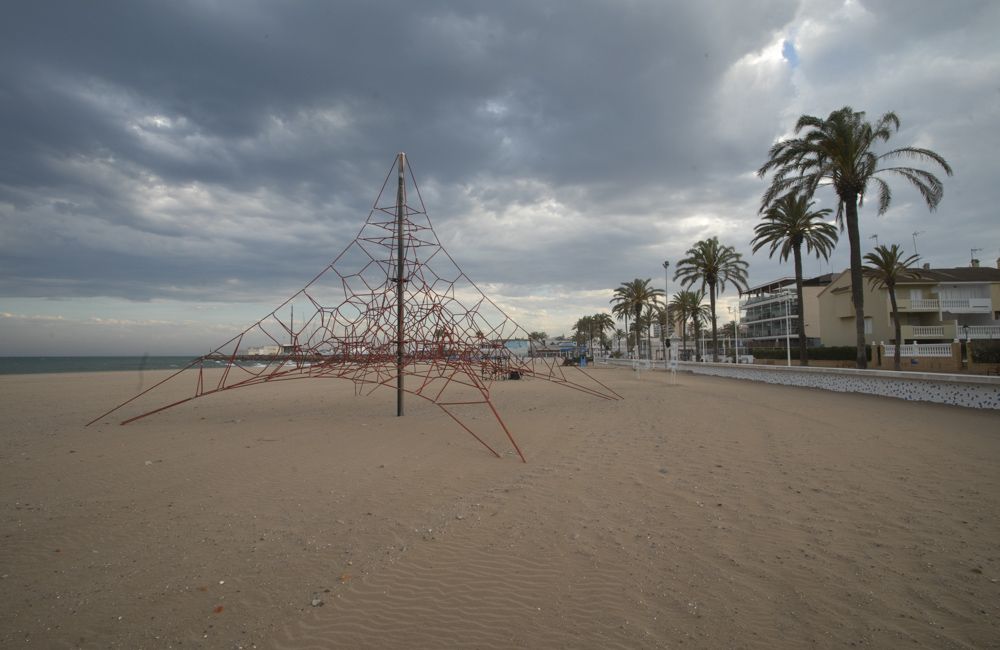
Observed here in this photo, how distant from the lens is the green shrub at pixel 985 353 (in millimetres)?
25172

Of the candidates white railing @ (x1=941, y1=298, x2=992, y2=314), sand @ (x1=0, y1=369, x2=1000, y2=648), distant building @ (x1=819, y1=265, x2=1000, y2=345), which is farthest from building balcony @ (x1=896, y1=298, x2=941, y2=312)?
sand @ (x1=0, y1=369, x2=1000, y2=648)

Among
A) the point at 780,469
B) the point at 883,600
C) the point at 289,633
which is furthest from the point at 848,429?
the point at 289,633

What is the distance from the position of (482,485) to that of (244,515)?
288cm

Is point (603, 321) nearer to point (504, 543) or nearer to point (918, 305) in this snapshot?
point (918, 305)

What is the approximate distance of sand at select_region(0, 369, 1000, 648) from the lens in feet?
10.8

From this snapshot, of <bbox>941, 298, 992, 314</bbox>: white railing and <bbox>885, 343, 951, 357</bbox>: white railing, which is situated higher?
<bbox>941, 298, 992, 314</bbox>: white railing

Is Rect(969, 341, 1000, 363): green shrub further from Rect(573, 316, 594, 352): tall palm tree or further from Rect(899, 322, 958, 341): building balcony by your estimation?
Rect(573, 316, 594, 352): tall palm tree

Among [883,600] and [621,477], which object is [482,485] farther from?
[883,600]

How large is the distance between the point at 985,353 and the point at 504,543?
33.2 metres

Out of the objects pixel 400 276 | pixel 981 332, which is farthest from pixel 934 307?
pixel 400 276

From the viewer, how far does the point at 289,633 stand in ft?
10.7

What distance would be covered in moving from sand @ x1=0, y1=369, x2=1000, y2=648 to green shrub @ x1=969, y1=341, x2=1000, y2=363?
23.1 meters

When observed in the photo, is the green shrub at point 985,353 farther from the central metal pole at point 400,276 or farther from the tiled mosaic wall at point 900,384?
the central metal pole at point 400,276

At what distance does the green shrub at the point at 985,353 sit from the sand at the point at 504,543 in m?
23.1
